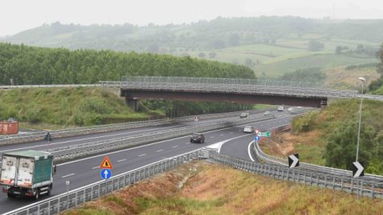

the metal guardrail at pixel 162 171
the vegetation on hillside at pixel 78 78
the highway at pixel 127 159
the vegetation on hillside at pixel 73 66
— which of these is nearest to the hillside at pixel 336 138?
the highway at pixel 127 159

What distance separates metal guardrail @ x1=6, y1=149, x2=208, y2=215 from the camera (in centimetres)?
2991

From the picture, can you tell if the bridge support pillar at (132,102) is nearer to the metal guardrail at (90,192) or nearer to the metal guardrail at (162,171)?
the metal guardrail at (90,192)

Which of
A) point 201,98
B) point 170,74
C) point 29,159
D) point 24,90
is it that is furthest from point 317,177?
point 170,74

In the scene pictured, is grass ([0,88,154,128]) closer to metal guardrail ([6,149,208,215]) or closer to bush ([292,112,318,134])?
bush ([292,112,318,134])

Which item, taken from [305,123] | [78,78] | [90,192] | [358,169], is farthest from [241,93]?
[90,192]

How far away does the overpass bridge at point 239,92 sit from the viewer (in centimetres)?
9812

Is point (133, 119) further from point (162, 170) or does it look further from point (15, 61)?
point (162, 170)

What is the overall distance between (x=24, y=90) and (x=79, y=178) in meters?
79.4

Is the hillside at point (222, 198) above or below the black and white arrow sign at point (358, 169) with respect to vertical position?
below

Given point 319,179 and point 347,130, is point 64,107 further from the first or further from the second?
point 319,179

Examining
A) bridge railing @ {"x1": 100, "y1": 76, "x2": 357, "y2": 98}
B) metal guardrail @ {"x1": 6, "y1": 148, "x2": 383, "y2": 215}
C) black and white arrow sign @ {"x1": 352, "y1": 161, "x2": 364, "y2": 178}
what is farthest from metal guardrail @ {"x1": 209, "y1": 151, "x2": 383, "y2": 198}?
bridge railing @ {"x1": 100, "y1": 76, "x2": 357, "y2": 98}

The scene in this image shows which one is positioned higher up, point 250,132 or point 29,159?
point 29,159

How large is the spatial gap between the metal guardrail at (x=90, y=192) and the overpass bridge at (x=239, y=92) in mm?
47495

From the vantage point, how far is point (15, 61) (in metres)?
144
